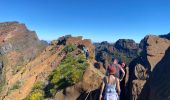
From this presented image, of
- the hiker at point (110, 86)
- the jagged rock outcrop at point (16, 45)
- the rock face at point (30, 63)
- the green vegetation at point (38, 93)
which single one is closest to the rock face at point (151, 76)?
the rock face at point (30, 63)

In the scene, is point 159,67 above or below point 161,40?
below

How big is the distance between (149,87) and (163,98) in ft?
9.23

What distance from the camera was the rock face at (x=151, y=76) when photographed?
20.6m

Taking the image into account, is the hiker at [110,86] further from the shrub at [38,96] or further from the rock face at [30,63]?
the shrub at [38,96]

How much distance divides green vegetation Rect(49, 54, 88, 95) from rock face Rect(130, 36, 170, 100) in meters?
7.36

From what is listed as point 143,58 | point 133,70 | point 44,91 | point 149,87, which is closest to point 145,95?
point 149,87

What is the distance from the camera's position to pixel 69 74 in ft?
114

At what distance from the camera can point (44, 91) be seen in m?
37.7

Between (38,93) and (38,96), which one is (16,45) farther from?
(38,96)

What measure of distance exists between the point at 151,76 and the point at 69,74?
1364cm

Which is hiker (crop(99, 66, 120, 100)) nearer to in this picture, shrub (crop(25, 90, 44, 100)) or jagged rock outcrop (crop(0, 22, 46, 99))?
shrub (crop(25, 90, 44, 100))

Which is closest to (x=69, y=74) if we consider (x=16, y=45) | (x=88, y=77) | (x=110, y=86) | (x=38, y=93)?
(x=38, y=93)

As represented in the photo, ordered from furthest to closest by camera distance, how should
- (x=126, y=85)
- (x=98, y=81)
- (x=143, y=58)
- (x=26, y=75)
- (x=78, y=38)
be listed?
(x=78, y=38) → (x=26, y=75) → (x=98, y=81) → (x=143, y=58) → (x=126, y=85)

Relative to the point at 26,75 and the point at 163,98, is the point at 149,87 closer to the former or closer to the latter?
the point at 163,98
